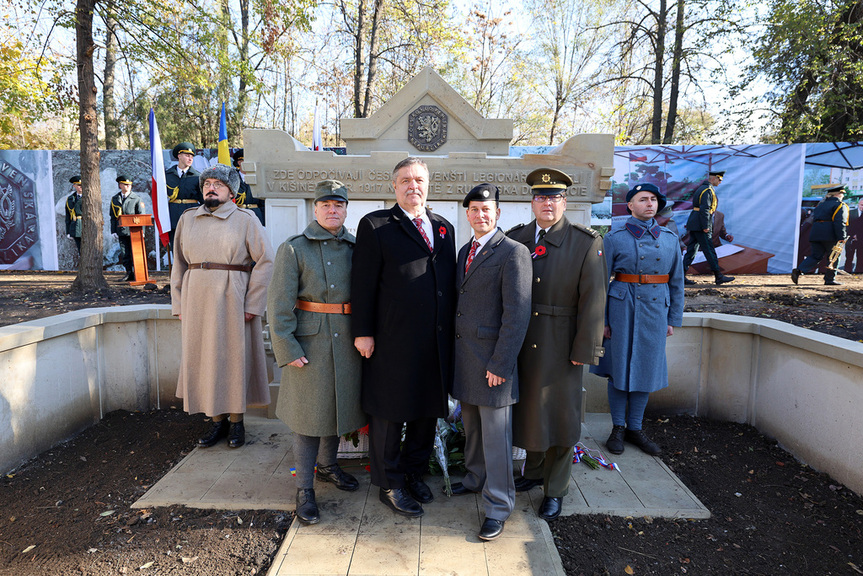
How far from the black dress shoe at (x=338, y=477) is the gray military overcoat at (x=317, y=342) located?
53 cm

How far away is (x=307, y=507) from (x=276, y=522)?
0.72 feet

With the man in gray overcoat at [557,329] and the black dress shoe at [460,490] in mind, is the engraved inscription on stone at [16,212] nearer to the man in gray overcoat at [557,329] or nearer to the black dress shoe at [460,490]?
the black dress shoe at [460,490]

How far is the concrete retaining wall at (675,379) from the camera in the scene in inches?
129

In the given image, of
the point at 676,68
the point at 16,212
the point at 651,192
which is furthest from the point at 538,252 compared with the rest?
the point at 676,68

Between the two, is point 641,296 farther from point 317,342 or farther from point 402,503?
point 317,342

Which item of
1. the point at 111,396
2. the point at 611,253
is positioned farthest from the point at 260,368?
the point at 611,253

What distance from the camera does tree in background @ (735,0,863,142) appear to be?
1174 cm

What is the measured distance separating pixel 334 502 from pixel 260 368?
1.24m

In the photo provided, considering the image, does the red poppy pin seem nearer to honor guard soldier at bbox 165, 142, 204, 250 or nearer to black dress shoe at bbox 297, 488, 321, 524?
black dress shoe at bbox 297, 488, 321, 524

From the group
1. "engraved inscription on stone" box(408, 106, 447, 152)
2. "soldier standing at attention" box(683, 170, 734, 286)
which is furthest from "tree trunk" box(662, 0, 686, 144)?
"engraved inscription on stone" box(408, 106, 447, 152)

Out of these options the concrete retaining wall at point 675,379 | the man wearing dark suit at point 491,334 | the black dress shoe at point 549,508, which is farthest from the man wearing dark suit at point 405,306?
the concrete retaining wall at point 675,379

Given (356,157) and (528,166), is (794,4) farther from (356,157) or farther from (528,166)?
(356,157)

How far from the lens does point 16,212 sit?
11.4 meters

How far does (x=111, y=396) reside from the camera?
4.36m
